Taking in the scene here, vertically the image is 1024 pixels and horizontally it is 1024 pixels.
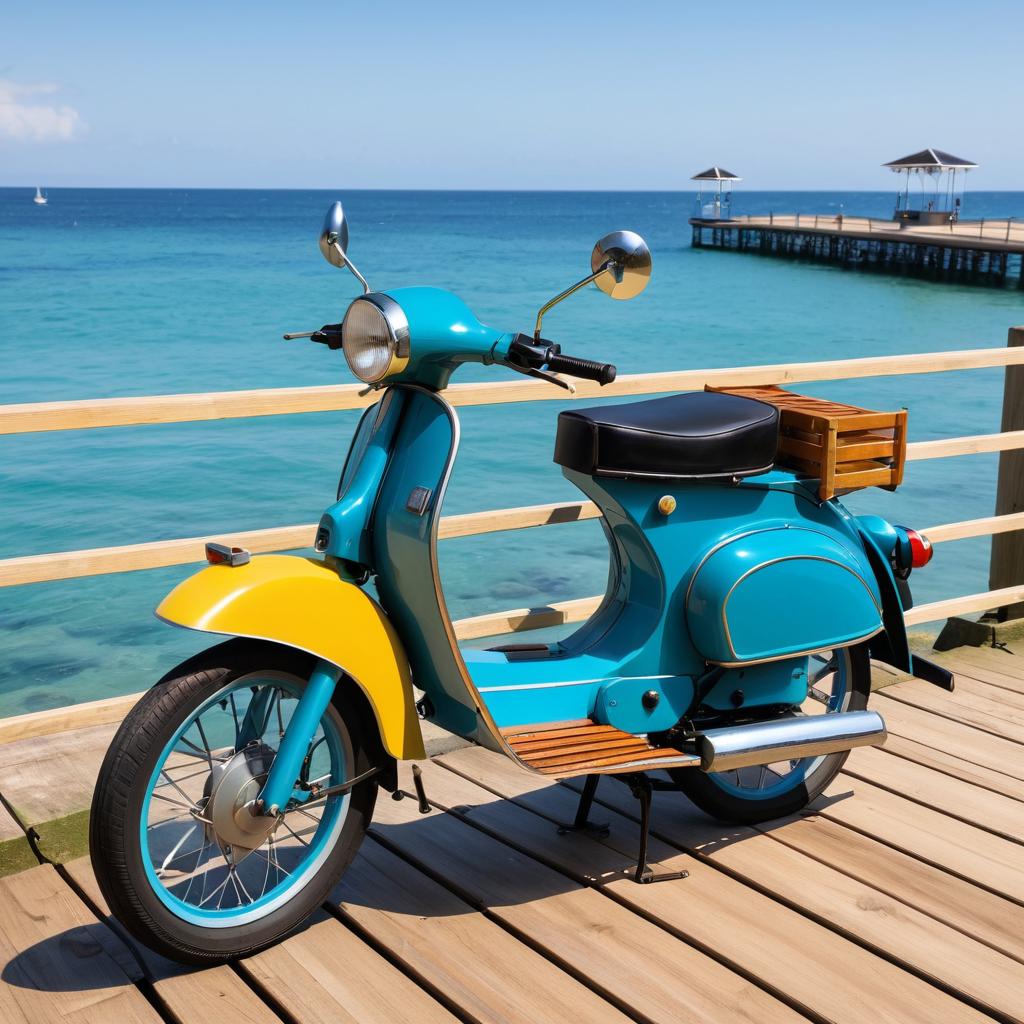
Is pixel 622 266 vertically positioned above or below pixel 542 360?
above

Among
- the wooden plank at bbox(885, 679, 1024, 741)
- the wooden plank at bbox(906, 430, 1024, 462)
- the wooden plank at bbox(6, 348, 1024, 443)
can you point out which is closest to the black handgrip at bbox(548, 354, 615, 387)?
the wooden plank at bbox(6, 348, 1024, 443)

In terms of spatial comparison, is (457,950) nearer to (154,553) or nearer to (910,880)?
(910,880)

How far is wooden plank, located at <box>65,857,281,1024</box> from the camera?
1996 mm

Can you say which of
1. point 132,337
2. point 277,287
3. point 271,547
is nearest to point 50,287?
point 277,287

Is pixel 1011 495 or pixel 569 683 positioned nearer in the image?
pixel 569 683

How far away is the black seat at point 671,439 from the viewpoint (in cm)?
232

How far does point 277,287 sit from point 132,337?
10.2 m

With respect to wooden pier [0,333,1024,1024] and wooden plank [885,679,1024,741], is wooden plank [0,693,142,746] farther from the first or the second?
wooden plank [885,679,1024,741]

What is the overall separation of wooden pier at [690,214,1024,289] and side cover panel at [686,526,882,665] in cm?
3419

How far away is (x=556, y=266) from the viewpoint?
41.9m

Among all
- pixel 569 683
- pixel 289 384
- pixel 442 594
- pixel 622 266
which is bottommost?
pixel 289 384

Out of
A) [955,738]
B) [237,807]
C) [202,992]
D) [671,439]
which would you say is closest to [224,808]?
[237,807]

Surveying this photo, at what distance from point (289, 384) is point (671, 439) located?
15.6 meters

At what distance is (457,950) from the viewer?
2199mm
